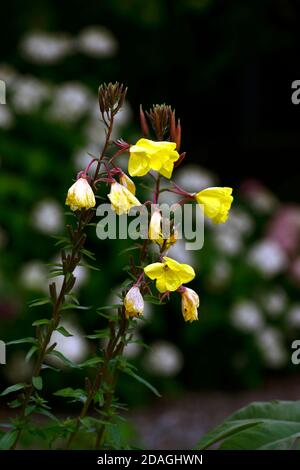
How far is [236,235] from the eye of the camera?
4383mm

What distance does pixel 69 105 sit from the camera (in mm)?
4301

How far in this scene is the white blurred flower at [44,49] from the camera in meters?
4.65

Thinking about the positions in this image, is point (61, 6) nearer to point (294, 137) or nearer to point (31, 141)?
point (31, 141)

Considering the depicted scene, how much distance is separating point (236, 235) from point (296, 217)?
389 mm

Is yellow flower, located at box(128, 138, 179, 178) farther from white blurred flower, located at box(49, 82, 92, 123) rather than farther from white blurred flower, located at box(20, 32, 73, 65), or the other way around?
white blurred flower, located at box(20, 32, 73, 65)

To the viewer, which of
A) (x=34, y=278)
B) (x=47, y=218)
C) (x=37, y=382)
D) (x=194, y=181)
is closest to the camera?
(x=37, y=382)

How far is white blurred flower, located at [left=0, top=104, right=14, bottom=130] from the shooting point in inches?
161

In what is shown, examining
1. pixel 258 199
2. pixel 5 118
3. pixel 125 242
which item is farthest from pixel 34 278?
pixel 258 199

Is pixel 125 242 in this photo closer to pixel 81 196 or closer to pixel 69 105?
pixel 69 105

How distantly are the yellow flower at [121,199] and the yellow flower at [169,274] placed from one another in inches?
3.8

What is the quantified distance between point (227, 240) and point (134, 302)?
9.83 ft

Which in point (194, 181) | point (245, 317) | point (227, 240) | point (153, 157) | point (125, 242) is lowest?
point (153, 157)

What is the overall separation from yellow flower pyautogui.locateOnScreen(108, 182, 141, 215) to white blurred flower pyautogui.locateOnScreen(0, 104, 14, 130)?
2.91 metres

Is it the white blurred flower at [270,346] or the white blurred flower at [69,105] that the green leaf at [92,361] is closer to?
the white blurred flower at [270,346]
